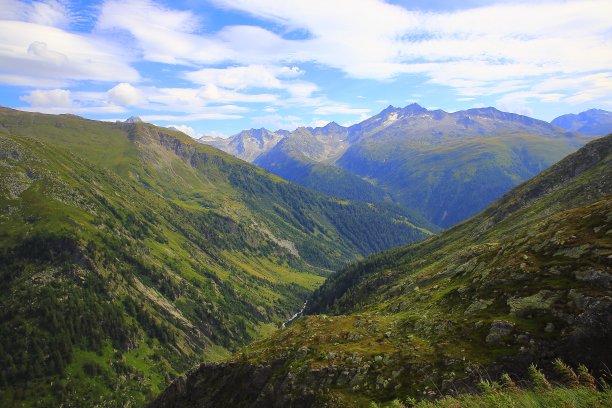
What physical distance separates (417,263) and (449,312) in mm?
121179

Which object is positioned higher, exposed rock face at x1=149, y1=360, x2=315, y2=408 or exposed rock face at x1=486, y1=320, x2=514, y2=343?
exposed rock face at x1=486, y1=320, x2=514, y2=343

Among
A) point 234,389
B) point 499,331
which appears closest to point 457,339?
point 499,331

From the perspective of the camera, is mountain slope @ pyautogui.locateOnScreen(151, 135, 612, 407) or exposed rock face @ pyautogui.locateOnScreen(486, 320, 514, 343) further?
exposed rock face @ pyautogui.locateOnScreen(486, 320, 514, 343)

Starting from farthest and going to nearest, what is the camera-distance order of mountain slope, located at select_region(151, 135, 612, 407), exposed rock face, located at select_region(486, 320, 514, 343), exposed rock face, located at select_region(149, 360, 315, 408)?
exposed rock face, located at select_region(149, 360, 315, 408) → exposed rock face, located at select_region(486, 320, 514, 343) → mountain slope, located at select_region(151, 135, 612, 407)

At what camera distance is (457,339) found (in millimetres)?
40594

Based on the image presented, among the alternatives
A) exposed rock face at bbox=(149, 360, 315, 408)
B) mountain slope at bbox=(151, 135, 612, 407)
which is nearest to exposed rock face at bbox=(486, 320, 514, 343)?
mountain slope at bbox=(151, 135, 612, 407)

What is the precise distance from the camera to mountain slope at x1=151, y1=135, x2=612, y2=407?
33.8 meters

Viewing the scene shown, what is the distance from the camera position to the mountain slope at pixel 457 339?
33812mm

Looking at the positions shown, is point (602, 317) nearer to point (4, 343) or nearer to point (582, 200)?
point (582, 200)

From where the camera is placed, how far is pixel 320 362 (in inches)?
1902

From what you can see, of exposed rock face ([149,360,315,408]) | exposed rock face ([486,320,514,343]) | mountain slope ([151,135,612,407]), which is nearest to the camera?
mountain slope ([151,135,612,407])

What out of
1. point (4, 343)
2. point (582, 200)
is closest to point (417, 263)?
point (582, 200)

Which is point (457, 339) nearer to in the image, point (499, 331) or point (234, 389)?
point (499, 331)

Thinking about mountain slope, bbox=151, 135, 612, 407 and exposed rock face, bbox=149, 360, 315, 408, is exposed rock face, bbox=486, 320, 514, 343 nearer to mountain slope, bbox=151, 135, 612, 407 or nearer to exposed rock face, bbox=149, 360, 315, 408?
mountain slope, bbox=151, 135, 612, 407
